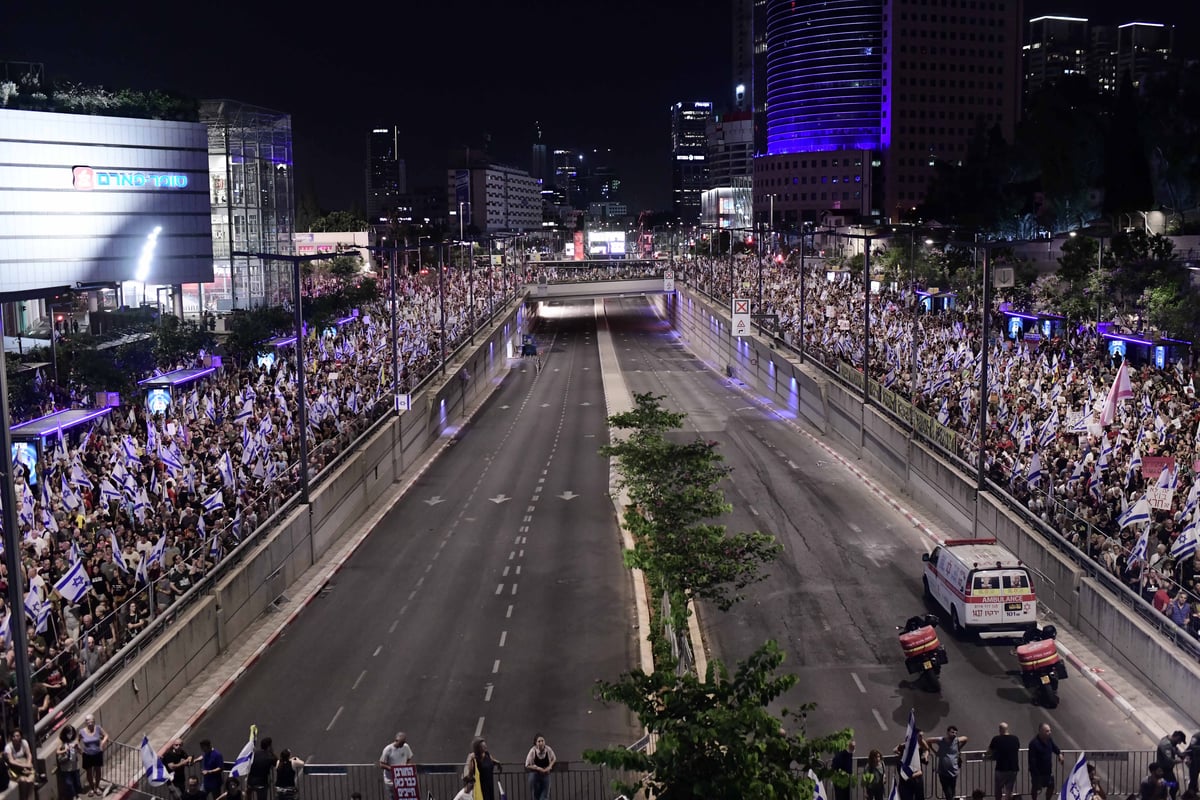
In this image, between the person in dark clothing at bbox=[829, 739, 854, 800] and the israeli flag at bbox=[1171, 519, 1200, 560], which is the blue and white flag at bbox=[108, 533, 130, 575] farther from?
the israeli flag at bbox=[1171, 519, 1200, 560]

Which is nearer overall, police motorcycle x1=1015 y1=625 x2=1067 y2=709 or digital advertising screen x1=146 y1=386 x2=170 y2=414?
police motorcycle x1=1015 y1=625 x2=1067 y2=709

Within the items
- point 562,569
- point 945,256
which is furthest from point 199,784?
point 945,256

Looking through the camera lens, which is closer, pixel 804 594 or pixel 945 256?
pixel 804 594

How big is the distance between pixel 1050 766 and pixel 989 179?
314 feet

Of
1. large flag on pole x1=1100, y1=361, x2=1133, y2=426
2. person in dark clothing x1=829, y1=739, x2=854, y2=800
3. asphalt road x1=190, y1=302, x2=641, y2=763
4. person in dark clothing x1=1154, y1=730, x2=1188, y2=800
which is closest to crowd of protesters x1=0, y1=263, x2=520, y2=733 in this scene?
asphalt road x1=190, y1=302, x2=641, y2=763

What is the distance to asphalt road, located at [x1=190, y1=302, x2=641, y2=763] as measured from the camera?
21.7 m

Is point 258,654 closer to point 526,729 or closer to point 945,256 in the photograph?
point 526,729

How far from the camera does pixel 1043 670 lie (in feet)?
72.8

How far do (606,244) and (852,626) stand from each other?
558 ft

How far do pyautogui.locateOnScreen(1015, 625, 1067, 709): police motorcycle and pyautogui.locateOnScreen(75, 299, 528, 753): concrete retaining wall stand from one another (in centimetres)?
1690

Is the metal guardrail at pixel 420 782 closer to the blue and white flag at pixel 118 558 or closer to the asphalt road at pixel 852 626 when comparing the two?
the blue and white flag at pixel 118 558

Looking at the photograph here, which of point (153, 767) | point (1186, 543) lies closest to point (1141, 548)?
point (1186, 543)

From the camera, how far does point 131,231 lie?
78.9 m

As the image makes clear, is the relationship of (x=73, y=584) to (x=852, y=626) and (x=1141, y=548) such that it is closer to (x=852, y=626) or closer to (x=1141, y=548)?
(x=852, y=626)
